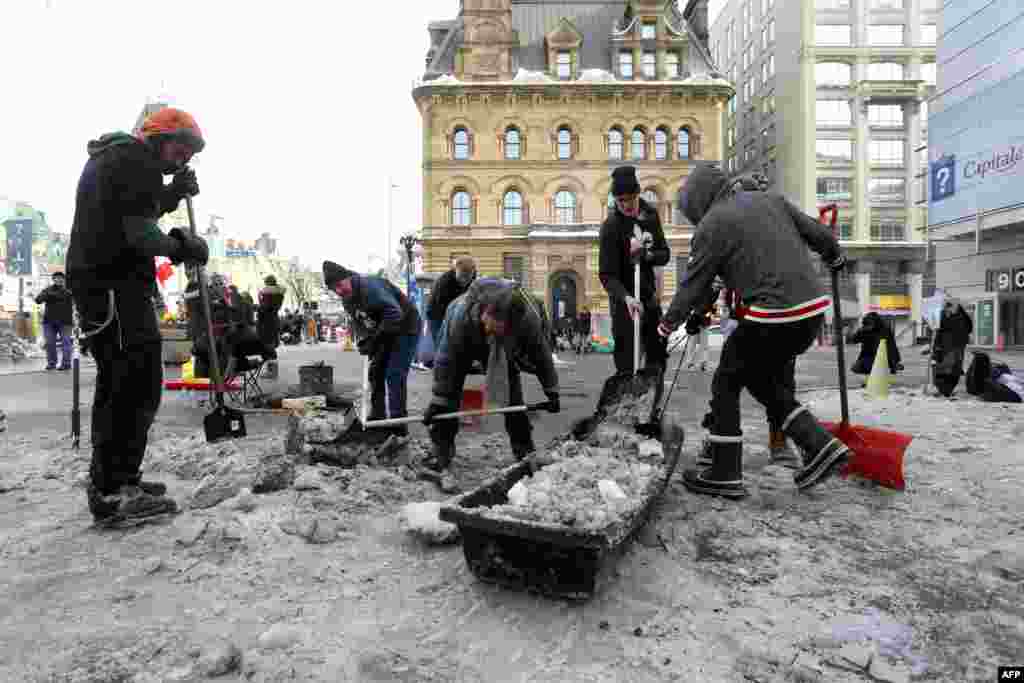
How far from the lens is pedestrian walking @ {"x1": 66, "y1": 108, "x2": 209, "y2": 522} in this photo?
3.26 metres

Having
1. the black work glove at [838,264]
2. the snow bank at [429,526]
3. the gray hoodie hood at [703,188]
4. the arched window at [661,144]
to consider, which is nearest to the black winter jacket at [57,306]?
the snow bank at [429,526]

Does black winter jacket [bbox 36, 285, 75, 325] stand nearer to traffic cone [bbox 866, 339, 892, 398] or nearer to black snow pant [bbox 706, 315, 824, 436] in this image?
black snow pant [bbox 706, 315, 824, 436]

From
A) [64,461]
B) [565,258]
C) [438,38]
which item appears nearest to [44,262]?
[438,38]

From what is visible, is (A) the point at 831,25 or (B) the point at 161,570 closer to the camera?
(B) the point at 161,570

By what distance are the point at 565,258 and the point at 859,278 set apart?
20658 mm

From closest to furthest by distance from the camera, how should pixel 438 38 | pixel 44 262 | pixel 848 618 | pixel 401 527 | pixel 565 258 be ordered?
pixel 848 618 < pixel 401 527 < pixel 565 258 < pixel 438 38 < pixel 44 262

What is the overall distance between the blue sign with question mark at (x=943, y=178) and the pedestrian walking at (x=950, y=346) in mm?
15934

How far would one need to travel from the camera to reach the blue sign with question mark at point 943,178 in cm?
2262

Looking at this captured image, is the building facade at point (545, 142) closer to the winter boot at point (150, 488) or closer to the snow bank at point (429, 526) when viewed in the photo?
the winter boot at point (150, 488)

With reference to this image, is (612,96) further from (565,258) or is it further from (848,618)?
(848,618)

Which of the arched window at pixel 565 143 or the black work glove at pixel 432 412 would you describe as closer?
the black work glove at pixel 432 412

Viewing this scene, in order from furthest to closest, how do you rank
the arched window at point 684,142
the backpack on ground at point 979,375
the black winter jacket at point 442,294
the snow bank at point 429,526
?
the arched window at point 684,142
the backpack on ground at point 979,375
the black winter jacket at point 442,294
the snow bank at point 429,526

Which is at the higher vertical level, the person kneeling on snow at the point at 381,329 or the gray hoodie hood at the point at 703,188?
the gray hoodie hood at the point at 703,188

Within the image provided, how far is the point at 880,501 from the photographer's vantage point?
156 inches
